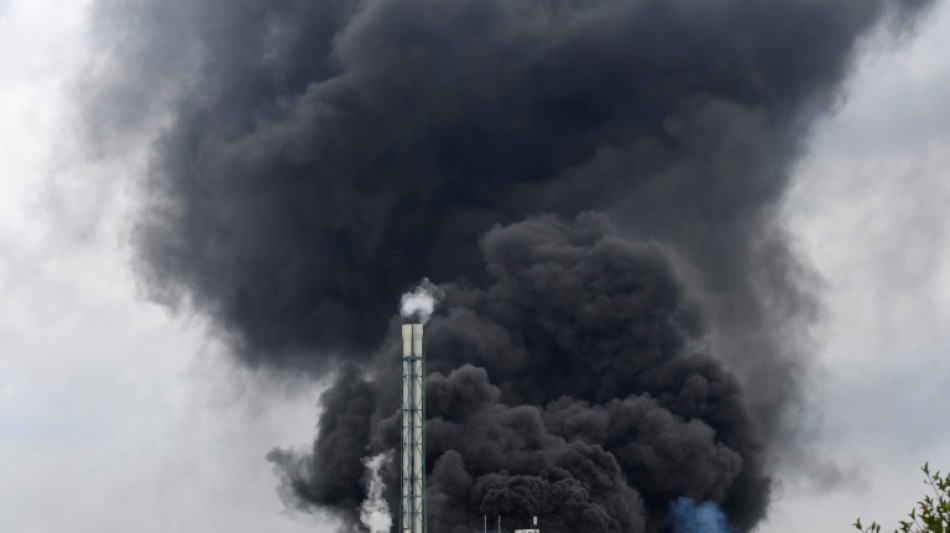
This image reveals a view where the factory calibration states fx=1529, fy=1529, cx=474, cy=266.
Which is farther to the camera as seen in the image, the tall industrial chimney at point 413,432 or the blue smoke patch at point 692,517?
the blue smoke patch at point 692,517

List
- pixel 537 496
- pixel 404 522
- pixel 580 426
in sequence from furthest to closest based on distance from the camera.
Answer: pixel 580 426 → pixel 537 496 → pixel 404 522

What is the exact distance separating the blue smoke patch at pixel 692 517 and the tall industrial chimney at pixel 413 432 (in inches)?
1058

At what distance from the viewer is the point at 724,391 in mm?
108188

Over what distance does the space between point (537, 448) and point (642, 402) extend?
9.33 meters

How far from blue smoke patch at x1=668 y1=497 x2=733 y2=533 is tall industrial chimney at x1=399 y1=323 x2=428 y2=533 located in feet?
88.2

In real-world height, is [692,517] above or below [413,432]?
above

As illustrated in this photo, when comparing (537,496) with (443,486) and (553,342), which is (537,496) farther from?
(553,342)

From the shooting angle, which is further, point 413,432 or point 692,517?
point 692,517

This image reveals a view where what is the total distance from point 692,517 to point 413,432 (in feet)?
97.2

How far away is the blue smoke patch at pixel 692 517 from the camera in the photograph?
106125 millimetres

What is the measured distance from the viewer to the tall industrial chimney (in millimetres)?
84375

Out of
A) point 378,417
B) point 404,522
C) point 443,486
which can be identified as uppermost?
point 378,417

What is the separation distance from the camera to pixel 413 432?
84.9 m

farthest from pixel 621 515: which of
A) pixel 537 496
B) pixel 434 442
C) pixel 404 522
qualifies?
pixel 404 522
